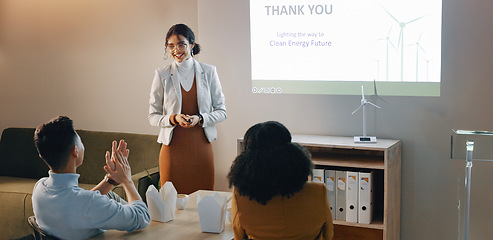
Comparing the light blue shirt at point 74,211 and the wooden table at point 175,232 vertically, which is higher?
the light blue shirt at point 74,211

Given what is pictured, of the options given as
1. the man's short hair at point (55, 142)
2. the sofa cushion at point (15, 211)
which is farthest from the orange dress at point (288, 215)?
the sofa cushion at point (15, 211)

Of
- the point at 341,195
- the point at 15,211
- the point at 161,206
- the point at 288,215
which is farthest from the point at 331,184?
the point at 15,211

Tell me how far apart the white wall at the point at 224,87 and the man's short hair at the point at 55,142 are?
2363 millimetres

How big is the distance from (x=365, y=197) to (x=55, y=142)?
2.32 m

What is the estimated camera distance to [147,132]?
215 inches

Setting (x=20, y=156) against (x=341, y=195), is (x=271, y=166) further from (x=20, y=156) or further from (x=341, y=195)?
(x=20, y=156)

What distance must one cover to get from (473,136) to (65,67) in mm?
4155

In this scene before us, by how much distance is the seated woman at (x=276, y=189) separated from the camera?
7.70ft

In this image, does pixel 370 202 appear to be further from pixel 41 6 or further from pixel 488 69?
pixel 41 6

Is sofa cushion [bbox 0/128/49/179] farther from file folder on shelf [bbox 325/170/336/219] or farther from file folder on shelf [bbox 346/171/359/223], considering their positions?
file folder on shelf [bbox 346/171/359/223]

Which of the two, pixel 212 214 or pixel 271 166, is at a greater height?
pixel 271 166

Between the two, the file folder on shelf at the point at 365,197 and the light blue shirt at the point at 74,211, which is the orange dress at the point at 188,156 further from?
the light blue shirt at the point at 74,211

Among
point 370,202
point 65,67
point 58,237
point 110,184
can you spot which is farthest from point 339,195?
point 65,67

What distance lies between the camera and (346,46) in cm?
444
